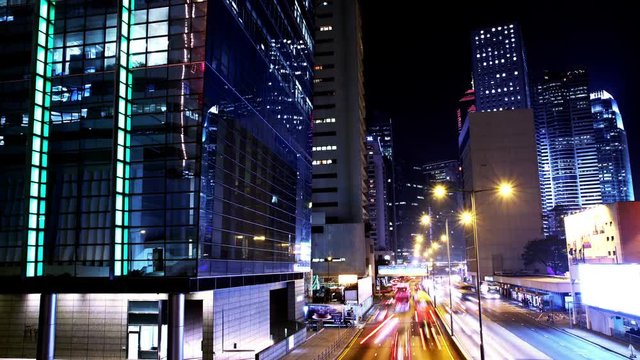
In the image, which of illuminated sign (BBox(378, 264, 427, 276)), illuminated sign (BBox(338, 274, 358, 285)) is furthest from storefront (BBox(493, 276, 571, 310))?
illuminated sign (BBox(338, 274, 358, 285))

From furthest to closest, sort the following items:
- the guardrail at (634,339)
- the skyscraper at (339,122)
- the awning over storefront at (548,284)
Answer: the skyscraper at (339,122) → the awning over storefront at (548,284) → the guardrail at (634,339)

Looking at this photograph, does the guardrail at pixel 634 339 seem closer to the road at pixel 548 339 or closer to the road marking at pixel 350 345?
the road at pixel 548 339

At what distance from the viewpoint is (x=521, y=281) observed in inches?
3565

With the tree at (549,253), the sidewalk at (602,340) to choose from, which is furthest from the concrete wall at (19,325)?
the tree at (549,253)

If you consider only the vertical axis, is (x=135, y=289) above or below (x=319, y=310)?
above

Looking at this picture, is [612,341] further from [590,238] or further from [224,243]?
[224,243]

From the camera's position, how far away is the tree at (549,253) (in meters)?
128

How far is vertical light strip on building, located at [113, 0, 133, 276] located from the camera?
32562mm

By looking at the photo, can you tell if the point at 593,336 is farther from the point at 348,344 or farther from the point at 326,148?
the point at 326,148

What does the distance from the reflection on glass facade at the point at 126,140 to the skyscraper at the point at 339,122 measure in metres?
81.2

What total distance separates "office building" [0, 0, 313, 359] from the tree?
109816mm

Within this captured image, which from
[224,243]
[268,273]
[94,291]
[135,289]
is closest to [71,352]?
[94,291]

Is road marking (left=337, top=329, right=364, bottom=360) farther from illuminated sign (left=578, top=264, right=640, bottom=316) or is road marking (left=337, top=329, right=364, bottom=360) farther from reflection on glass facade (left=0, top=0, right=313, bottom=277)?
Result: illuminated sign (left=578, top=264, right=640, bottom=316)

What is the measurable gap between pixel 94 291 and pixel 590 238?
51975 mm
